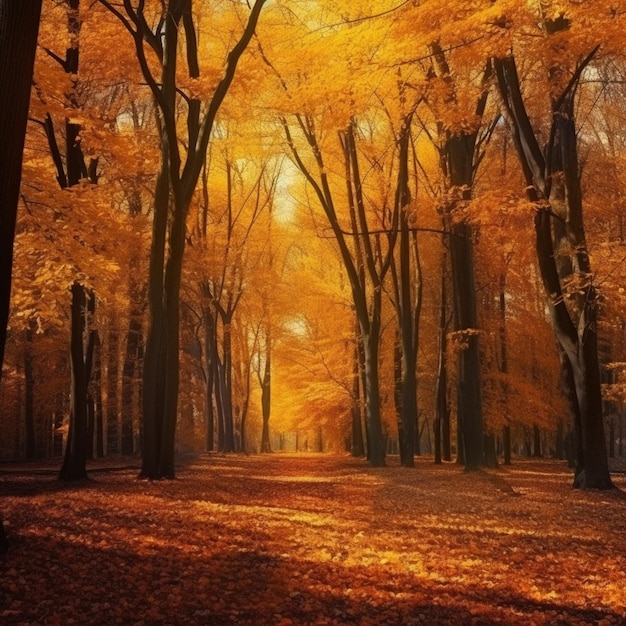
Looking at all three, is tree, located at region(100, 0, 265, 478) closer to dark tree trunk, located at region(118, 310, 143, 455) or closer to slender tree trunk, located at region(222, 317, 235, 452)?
dark tree trunk, located at region(118, 310, 143, 455)

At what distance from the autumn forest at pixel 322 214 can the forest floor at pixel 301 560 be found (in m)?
0.20

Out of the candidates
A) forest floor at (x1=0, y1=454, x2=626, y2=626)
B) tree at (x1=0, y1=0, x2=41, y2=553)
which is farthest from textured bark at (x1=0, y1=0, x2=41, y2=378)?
forest floor at (x1=0, y1=454, x2=626, y2=626)

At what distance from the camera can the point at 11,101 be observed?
459 cm

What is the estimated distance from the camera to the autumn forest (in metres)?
10.4

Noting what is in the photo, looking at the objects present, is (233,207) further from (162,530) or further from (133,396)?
(162,530)

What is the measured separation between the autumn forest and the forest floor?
20 centimetres

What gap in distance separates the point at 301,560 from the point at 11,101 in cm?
471

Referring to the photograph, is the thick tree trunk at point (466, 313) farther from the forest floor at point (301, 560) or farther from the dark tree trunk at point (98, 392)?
the dark tree trunk at point (98, 392)

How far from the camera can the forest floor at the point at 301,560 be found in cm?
452

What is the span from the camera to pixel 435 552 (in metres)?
6.38

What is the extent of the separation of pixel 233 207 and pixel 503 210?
19.6 meters

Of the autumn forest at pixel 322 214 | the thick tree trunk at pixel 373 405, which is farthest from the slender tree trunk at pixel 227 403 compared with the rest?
the thick tree trunk at pixel 373 405

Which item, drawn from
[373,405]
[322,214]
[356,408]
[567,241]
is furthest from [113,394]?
[567,241]

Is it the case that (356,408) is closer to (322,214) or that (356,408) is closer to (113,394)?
(322,214)
